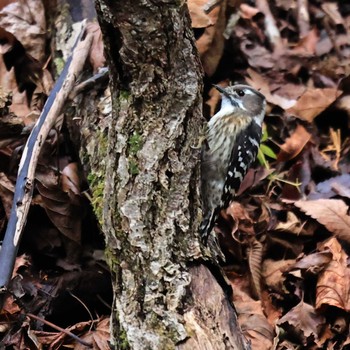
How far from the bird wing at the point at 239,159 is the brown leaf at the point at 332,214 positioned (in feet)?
2.50

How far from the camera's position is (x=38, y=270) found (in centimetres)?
488

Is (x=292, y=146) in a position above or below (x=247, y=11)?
below

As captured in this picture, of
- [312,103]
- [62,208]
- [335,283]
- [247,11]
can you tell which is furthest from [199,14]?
[335,283]

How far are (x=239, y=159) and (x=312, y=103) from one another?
1819 mm

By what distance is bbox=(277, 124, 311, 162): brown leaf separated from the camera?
5.91 m

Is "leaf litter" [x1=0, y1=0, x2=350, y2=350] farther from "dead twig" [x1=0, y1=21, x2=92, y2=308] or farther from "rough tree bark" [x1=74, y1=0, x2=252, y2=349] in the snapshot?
"rough tree bark" [x1=74, y1=0, x2=252, y2=349]

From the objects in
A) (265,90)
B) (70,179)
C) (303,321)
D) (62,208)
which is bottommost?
(303,321)

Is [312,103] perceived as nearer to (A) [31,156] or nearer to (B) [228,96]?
(B) [228,96]

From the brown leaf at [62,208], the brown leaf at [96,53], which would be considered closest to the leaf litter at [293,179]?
the brown leaf at [96,53]

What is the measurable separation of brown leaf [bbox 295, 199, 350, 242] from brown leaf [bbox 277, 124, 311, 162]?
67 centimetres

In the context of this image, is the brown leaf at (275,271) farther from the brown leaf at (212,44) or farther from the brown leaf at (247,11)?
the brown leaf at (247,11)

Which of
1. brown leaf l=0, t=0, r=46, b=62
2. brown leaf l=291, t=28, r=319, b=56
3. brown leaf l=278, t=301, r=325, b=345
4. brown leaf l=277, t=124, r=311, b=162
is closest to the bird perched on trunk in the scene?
brown leaf l=277, t=124, r=311, b=162

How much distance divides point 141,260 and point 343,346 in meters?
1.90

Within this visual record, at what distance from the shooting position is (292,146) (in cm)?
593
